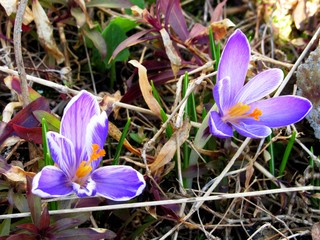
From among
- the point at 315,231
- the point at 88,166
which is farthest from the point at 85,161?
the point at 315,231

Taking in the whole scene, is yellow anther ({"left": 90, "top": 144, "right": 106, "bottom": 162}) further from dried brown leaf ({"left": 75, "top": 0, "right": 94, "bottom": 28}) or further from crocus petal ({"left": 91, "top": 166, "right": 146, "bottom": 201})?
dried brown leaf ({"left": 75, "top": 0, "right": 94, "bottom": 28})

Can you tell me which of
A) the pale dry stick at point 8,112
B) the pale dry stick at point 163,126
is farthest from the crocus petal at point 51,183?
the pale dry stick at point 8,112

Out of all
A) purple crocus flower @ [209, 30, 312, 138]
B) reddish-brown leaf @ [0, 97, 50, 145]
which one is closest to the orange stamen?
purple crocus flower @ [209, 30, 312, 138]

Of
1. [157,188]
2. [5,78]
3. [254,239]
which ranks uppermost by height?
[5,78]

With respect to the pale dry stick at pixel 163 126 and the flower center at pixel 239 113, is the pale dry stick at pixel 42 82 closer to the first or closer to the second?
the pale dry stick at pixel 163 126

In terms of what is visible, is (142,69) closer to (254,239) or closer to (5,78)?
(5,78)

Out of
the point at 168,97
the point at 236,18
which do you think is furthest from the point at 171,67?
the point at 236,18
